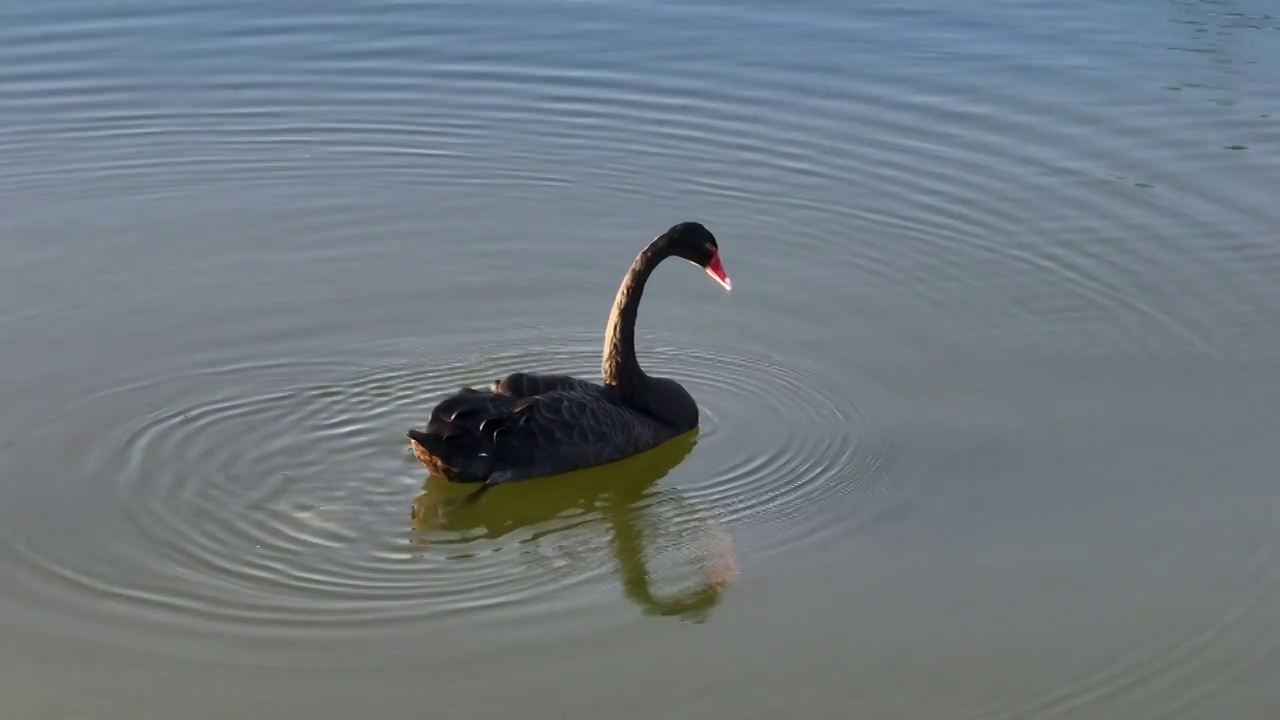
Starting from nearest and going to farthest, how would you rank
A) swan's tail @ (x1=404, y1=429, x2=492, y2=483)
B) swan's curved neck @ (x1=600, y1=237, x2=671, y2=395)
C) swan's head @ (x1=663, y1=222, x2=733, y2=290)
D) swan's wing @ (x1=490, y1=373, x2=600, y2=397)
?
swan's tail @ (x1=404, y1=429, x2=492, y2=483), swan's wing @ (x1=490, y1=373, x2=600, y2=397), swan's curved neck @ (x1=600, y1=237, x2=671, y2=395), swan's head @ (x1=663, y1=222, x2=733, y2=290)

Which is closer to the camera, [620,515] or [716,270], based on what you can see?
[620,515]

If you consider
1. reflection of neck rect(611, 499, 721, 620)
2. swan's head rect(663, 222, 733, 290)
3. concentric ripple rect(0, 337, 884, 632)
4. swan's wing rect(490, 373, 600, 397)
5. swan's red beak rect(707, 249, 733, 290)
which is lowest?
reflection of neck rect(611, 499, 721, 620)

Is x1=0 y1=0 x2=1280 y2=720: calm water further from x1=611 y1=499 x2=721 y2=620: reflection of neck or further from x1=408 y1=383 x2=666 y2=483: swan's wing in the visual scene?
x1=408 y1=383 x2=666 y2=483: swan's wing

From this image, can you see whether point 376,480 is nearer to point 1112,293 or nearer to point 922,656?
point 922,656

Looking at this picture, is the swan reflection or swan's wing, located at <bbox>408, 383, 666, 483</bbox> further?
swan's wing, located at <bbox>408, 383, 666, 483</bbox>

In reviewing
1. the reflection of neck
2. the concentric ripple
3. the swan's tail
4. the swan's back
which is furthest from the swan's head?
the reflection of neck

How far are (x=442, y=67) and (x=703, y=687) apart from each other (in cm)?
753

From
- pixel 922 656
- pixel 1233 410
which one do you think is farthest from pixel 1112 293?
pixel 922 656

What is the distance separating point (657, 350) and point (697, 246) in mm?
705

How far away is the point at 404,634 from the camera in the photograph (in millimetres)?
6219

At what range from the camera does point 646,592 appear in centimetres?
670

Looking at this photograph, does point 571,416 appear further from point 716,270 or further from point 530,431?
point 716,270

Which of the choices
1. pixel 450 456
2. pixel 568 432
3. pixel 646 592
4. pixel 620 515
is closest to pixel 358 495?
pixel 450 456

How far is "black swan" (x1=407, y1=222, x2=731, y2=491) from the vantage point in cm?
745
